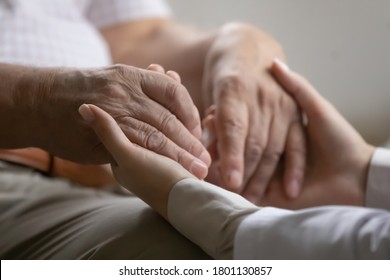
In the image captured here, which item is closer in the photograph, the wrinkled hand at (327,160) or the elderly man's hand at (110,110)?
the elderly man's hand at (110,110)

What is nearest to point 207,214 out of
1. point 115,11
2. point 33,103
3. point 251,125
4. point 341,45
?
point 33,103

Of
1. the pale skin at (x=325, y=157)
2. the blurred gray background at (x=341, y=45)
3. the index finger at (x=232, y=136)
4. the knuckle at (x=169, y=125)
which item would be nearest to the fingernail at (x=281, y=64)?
the pale skin at (x=325, y=157)

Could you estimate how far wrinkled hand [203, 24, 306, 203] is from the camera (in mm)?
885

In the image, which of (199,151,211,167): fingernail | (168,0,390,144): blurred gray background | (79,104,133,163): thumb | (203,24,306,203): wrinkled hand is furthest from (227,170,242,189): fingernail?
(168,0,390,144): blurred gray background

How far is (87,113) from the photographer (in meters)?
0.65

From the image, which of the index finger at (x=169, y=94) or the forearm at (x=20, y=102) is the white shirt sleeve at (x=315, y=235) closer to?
the index finger at (x=169, y=94)

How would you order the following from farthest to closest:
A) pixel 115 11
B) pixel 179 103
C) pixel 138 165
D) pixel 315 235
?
1. pixel 115 11
2. pixel 179 103
3. pixel 138 165
4. pixel 315 235

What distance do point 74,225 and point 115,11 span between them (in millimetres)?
721

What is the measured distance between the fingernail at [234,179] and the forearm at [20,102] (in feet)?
0.93

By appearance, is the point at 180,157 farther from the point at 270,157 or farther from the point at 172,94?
the point at 270,157

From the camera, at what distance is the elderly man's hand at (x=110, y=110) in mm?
697

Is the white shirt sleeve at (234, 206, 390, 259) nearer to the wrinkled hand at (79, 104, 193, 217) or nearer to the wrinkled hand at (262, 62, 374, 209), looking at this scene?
the wrinkled hand at (79, 104, 193, 217)
